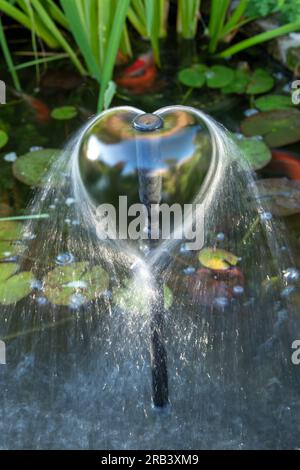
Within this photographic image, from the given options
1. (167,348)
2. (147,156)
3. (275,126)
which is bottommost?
(167,348)

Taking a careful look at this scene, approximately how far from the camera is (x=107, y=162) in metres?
1.06

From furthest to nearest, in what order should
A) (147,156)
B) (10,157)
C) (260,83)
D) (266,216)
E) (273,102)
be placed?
(260,83)
(273,102)
(10,157)
(266,216)
(147,156)

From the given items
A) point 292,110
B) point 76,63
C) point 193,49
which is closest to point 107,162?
point 292,110

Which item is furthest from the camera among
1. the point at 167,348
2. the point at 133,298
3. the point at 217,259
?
the point at 217,259

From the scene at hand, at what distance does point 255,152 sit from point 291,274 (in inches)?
21.7

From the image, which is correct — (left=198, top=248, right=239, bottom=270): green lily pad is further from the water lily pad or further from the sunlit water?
the water lily pad

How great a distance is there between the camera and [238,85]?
8.40 ft

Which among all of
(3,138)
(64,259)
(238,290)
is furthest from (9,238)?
(238,290)

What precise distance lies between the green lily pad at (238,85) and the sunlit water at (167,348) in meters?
0.81

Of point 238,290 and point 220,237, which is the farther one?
point 220,237

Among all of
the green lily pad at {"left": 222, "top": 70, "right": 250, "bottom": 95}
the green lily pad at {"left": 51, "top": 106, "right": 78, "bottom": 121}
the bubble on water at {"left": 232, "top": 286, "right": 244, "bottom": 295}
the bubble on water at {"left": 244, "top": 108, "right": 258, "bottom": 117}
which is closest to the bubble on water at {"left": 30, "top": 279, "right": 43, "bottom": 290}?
the bubble on water at {"left": 232, "top": 286, "right": 244, "bottom": 295}

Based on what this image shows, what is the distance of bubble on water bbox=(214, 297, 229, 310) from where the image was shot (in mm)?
1661

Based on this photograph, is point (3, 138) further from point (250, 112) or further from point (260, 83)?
point (260, 83)

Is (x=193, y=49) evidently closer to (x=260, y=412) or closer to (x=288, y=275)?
(x=288, y=275)
